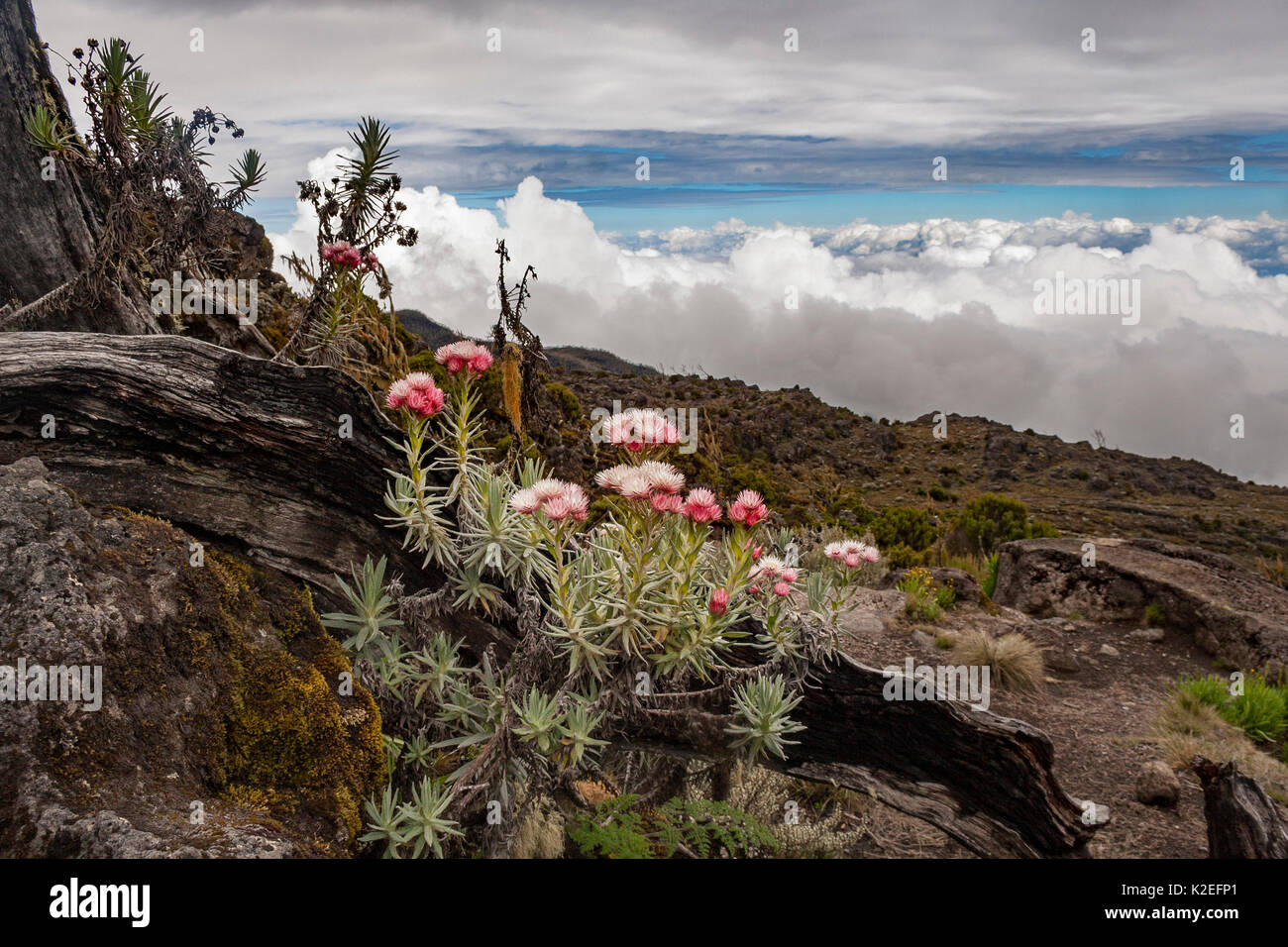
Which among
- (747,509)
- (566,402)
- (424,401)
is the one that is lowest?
(747,509)

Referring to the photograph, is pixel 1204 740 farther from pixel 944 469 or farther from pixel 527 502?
pixel 944 469

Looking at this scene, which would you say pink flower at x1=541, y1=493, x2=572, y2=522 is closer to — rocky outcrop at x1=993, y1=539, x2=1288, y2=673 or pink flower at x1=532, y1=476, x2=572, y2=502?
pink flower at x1=532, y1=476, x2=572, y2=502

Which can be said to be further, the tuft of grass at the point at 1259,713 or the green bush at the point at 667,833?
the tuft of grass at the point at 1259,713

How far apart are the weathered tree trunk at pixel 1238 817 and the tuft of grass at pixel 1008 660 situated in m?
3.74

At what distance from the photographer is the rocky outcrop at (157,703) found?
2.40 m

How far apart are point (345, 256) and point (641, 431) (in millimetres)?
3641

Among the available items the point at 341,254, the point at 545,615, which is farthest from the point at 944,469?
the point at 545,615

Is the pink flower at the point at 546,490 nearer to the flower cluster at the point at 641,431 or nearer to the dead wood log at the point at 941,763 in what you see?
the flower cluster at the point at 641,431

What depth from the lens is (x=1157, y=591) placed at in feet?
32.8

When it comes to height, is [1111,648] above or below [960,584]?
below

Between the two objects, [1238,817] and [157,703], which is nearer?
[157,703]

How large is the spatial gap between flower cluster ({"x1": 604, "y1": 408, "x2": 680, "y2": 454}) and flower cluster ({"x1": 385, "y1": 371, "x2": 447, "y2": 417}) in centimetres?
74

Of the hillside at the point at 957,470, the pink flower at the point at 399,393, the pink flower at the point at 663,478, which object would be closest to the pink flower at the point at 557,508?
the pink flower at the point at 663,478
